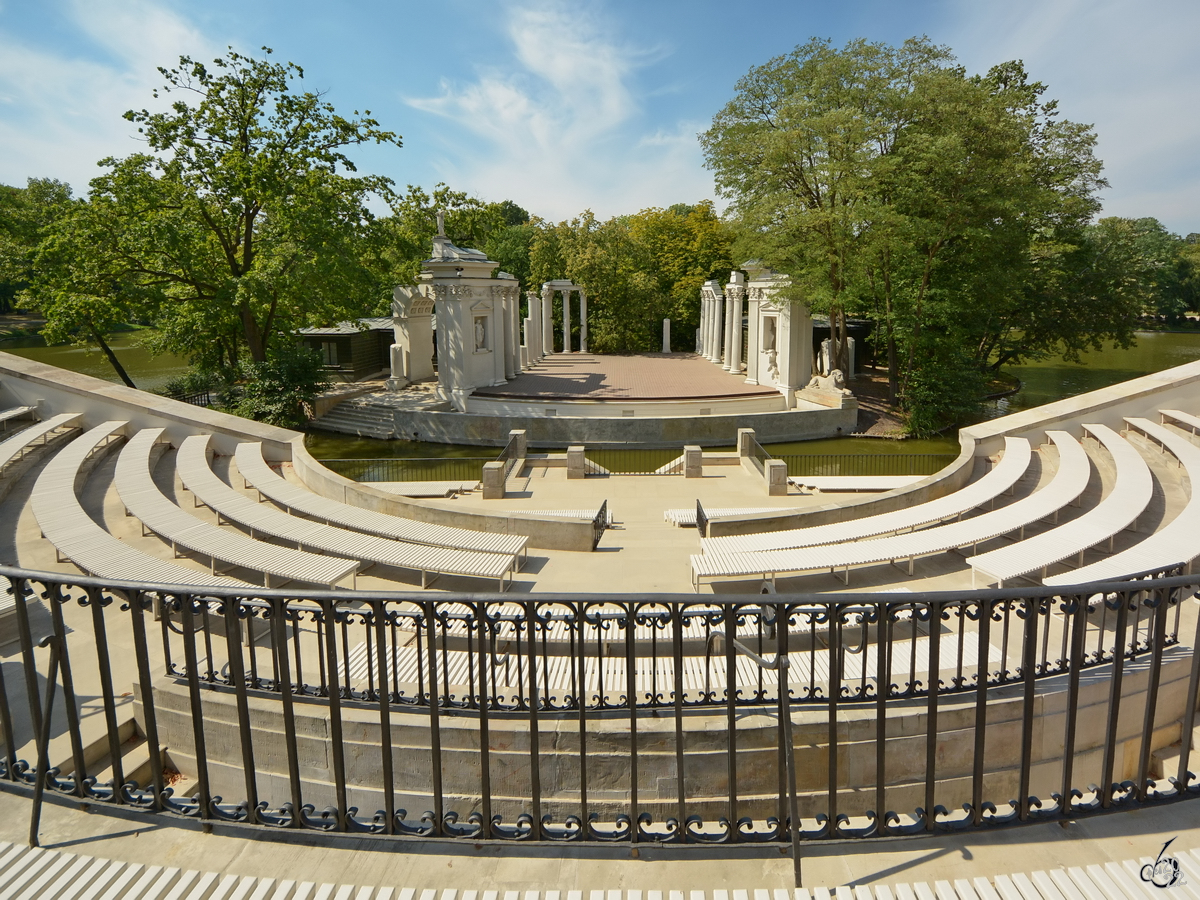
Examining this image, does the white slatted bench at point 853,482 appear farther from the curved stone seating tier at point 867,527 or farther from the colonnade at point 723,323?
the colonnade at point 723,323

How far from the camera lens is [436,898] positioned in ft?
9.70

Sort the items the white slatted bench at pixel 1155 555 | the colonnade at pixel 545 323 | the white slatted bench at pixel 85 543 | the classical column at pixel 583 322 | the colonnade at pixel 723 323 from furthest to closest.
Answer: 1. the classical column at pixel 583 322
2. the colonnade at pixel 545 323
3. the colonnade at pixel 723 323
4. the white slatted bench at pixel 85 543
5. the white slatted bench at pixel 1155 555

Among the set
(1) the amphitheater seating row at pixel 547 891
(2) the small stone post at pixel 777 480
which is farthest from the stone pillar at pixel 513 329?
(1) the amphitheater seating row at pixel 547 891

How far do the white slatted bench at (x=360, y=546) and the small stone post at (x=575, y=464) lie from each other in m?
6.63

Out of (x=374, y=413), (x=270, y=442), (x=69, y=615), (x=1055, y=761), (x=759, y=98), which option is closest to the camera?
(x=1055, y=761)

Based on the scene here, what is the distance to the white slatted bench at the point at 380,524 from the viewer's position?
10.6 m

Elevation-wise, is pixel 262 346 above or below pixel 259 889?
above

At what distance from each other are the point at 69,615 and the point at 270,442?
8841 millimetres

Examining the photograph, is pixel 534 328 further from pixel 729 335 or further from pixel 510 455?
pixel 510 455

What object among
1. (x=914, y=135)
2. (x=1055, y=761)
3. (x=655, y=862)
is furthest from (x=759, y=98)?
(x=655, y=862)

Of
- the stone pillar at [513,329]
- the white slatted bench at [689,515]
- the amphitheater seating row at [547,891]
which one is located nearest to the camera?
the amphitheater seating row at [547,891]

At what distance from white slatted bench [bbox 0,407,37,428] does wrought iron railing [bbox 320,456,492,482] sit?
6384 millimetres

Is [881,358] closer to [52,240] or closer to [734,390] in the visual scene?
[734,390]

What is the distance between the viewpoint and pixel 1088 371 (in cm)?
4197
